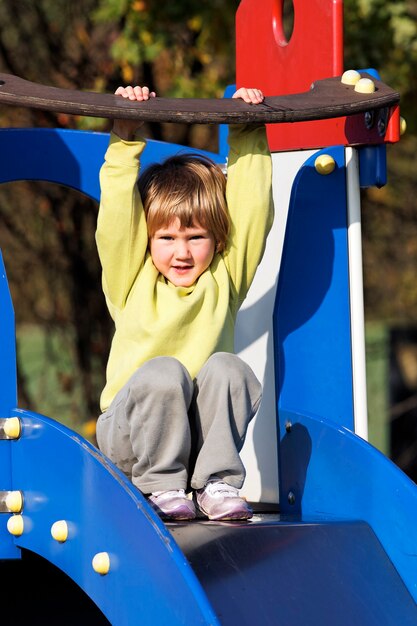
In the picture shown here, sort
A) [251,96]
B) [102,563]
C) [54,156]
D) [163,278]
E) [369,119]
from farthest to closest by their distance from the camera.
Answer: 1. [54,156]
2. [369,119]
3. [163,278]
4. [251,96]
5. [102,563]

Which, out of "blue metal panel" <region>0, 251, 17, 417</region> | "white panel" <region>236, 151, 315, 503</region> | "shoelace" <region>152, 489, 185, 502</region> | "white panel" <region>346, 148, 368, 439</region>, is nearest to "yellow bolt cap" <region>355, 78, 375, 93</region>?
"white panel" <region>346, 148, 368, 439</region>

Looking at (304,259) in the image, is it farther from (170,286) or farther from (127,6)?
(127,6)

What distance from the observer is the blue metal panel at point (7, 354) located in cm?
259

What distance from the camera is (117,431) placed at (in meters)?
2.63

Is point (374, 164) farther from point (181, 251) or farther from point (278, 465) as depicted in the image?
point (278, 465)

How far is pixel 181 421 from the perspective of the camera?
8.25ft

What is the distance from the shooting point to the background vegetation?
18.5 feet

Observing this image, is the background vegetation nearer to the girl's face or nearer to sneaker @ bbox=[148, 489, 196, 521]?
the girl's face

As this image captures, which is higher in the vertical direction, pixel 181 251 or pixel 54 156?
pixel 54 156

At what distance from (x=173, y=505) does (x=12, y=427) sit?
42cm

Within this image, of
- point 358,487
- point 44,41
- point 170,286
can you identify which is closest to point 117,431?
point 170,286

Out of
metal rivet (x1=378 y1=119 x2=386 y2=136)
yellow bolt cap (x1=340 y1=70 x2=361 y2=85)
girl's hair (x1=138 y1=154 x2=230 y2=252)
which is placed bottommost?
girl's hair (x1=138 y1=154 x2=230 y2=252)

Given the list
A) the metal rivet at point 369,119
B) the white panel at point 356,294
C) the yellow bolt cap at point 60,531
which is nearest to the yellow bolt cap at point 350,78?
the metal rivet at point 369,119

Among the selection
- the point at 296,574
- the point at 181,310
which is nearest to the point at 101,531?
the point at 296,574
